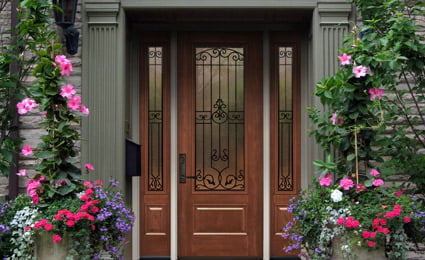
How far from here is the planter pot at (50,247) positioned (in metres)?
3.73

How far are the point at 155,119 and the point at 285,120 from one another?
130 cm

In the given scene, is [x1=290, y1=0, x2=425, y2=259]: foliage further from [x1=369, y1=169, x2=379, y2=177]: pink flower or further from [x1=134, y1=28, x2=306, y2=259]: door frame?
[x1=134, y1=28, x2=306, y2=259]: door frame

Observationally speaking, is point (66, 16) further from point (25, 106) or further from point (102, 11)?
point (25, 106)

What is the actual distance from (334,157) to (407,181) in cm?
63

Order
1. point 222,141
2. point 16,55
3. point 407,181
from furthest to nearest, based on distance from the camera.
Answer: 1. point 222,141
2. point 407,181
3. point 16,55

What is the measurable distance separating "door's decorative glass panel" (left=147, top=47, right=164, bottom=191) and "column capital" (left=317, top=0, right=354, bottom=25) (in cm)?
166

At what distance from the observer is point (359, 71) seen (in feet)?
12.9

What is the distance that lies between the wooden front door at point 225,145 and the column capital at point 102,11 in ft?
3.05

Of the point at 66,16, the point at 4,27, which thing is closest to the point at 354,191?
the point at 66,16

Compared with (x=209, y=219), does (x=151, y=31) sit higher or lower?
higher

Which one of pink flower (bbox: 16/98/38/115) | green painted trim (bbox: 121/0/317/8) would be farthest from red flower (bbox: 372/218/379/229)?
pink flower (bbox: 16/98/38/115)

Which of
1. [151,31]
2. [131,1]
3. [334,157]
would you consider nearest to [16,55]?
[131,1]

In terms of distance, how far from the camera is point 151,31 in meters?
5.30

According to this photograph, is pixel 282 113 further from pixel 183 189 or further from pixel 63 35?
pixel 63 35
